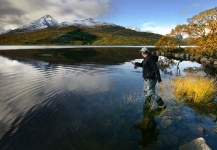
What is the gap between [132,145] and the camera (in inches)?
294

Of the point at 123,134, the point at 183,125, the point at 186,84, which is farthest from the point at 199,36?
the point at 123,134

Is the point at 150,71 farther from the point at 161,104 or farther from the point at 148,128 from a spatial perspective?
the point at 148,128

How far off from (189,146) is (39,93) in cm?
1044

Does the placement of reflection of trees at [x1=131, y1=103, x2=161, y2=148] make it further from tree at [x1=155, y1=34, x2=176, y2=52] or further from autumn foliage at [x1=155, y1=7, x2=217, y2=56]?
tree at [x1=155, y1=34, x2=176, y2=52]

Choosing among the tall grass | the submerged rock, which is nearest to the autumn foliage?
the tall grass

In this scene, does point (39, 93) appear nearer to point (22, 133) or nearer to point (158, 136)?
point (22, 133)

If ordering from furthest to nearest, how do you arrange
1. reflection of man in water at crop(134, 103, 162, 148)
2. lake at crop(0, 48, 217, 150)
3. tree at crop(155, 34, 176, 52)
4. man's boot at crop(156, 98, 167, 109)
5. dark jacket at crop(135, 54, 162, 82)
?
1. tree at crop(155, 34, 176, 52)
2. man's boot at crop(156, 98, 167, 109)
3. dark jacket at crop(135, 54, 162, 82)
4. reflection of man in water at crop(134, 103, 162, 148)
5. lake at crop(0, 48, 217, 150)

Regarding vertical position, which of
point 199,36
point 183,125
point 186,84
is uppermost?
point 199,36

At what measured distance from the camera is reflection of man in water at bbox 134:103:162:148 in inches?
306

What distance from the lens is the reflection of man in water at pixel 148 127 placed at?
7.77 metres

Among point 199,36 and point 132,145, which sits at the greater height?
point 199,36

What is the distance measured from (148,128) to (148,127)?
0.27ft

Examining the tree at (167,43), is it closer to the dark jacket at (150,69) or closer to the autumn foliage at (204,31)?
the autumn foliage at (204,31)

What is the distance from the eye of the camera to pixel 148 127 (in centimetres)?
897
